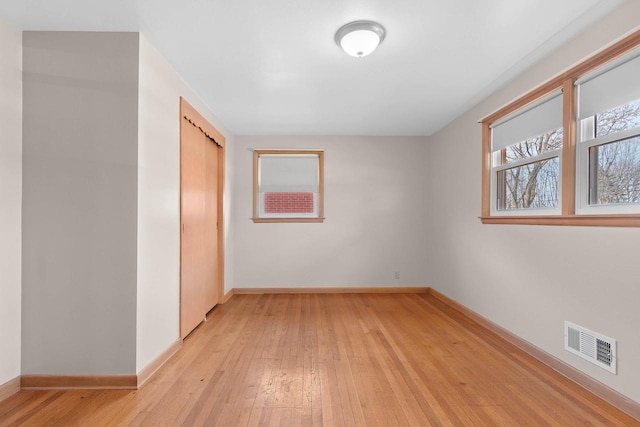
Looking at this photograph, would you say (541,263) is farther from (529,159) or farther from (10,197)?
(10,197)

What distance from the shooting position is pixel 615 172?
2088mm

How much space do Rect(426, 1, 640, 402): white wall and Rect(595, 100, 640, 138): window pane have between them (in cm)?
44

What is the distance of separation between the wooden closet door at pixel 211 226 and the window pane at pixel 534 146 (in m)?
3.39

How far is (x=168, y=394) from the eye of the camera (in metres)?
2.10

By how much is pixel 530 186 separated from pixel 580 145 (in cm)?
66

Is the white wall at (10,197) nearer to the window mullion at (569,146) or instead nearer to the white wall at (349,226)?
the white wall at (349,226)

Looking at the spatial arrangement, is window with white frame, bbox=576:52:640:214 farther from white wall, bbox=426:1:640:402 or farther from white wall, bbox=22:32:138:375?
white wall, bbox=22:32:138:375

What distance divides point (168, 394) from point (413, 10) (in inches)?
117

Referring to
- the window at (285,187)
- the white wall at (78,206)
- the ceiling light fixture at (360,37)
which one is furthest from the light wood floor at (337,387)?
the ceiling light fixture at (360,37)

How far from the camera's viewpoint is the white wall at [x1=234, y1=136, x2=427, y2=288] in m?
4.93

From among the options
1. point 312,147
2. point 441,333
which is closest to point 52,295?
point 441,333

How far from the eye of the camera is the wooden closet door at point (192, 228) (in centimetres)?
299

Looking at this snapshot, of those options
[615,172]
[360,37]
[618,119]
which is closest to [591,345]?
[615,172]

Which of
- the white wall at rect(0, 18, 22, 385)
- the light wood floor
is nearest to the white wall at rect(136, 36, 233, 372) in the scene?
the light wood floor
